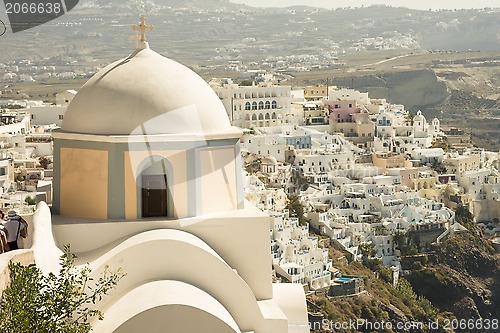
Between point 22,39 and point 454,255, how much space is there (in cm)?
3636

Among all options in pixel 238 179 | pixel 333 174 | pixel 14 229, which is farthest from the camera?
pixel 333 174

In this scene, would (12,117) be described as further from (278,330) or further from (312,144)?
(278,330)

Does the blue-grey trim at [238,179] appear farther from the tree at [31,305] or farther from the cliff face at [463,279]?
the cliff face at [463,279]

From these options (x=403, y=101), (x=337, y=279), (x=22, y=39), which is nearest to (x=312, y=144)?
(x=337, y=279)

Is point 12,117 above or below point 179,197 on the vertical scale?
below

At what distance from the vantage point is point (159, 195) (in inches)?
309

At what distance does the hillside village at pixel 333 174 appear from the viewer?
29.3 meters

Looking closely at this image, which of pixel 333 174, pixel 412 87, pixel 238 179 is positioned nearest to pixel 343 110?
pixel 333 174

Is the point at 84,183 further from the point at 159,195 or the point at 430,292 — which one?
the point at 430,292

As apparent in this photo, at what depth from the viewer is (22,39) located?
63344mm

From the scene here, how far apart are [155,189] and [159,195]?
6 centimetres

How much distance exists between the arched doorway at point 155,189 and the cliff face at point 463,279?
95.0 feet

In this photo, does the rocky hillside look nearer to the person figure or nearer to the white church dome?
the white church dome

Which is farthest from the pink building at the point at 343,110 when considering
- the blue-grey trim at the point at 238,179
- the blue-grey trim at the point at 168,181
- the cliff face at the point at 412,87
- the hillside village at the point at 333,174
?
the blue-grey trim at the point at 168,181
